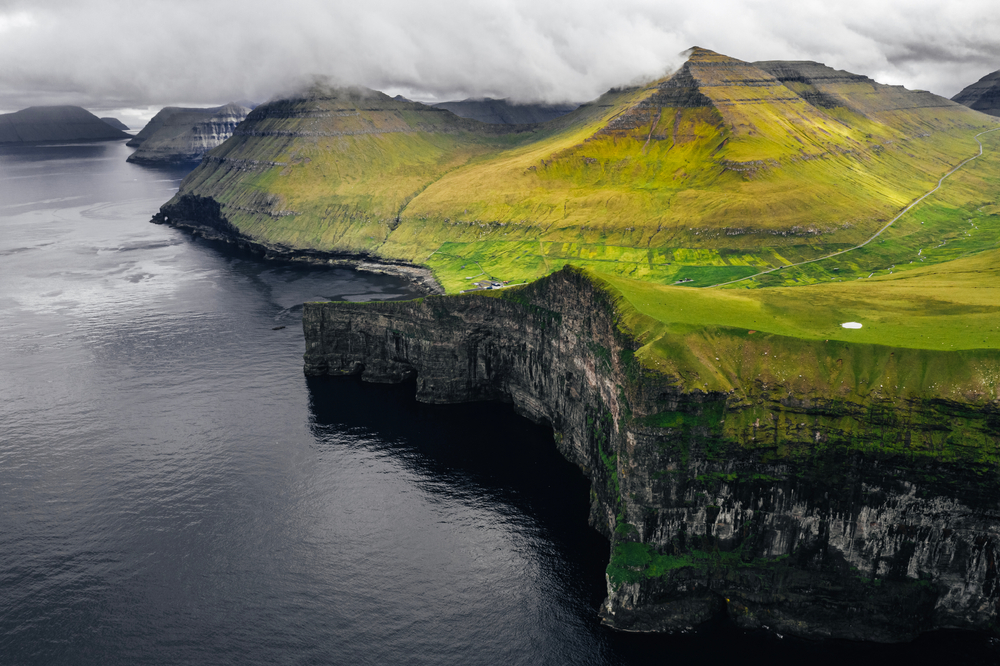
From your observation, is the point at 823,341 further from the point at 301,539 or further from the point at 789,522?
the point at 301,539

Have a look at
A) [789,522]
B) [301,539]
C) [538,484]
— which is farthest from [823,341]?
[301,539]

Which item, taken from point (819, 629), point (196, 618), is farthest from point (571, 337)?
point (196, 618)

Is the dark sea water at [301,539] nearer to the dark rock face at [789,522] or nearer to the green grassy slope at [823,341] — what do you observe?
the dark rock face at [789,522]

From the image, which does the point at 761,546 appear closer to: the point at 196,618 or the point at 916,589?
the point at 916,589

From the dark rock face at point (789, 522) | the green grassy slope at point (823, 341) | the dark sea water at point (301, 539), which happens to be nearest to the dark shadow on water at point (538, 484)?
the dark sea water at point (301, 539)

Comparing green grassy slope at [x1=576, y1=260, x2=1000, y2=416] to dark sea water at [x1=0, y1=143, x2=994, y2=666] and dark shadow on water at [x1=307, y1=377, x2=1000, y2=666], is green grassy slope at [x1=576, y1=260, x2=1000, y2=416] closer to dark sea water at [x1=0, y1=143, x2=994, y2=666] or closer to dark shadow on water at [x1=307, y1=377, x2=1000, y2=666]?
dark shadow on water at [x1=307, y1=377, x2=1000, y2=666]

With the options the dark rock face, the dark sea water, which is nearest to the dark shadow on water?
the dark sea water
